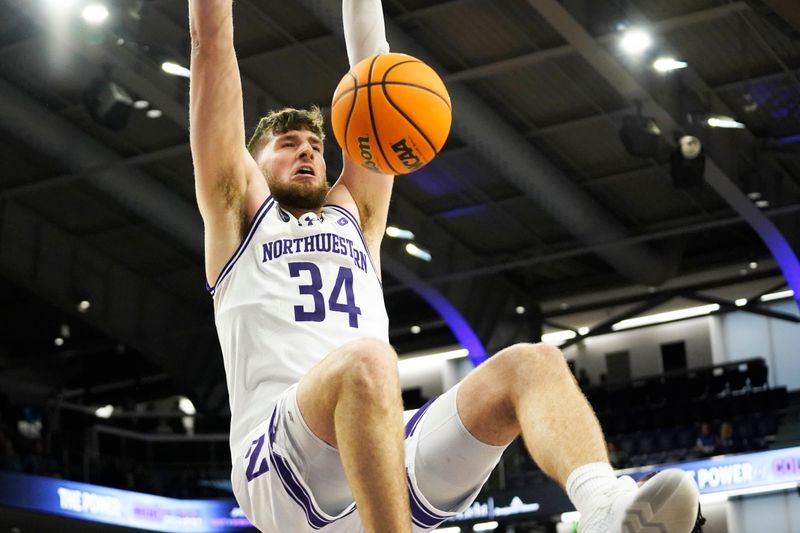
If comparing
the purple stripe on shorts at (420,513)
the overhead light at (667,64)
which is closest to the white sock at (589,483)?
the purple stripe on shorts at (420,513)

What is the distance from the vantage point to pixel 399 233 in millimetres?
17172

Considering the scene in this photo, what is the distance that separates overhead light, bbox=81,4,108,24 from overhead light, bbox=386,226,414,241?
5897mm

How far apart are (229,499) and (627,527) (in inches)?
589

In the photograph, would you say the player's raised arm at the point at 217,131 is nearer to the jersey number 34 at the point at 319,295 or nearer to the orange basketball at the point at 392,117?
the jersey number 34 at the point at 319,295

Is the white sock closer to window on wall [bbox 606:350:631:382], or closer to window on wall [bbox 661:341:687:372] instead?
window on wall [bbox 661:341:687:372]

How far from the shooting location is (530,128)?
15.0m

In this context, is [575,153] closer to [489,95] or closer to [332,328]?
[489,95]

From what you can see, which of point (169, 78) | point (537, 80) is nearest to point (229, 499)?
point (169, 78)

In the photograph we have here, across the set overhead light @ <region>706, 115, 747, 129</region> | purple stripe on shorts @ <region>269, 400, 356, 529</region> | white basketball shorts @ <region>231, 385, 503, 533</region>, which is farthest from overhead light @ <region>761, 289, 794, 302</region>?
purple stripe on shorts @ <region>269, 400, 356, 529</region>

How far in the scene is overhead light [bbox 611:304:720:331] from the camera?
1997cm

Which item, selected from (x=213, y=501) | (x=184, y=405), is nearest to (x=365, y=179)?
(x=213, y=501)

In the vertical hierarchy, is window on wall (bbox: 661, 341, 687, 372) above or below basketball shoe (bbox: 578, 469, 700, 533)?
above

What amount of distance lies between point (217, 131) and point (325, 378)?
3.01ft

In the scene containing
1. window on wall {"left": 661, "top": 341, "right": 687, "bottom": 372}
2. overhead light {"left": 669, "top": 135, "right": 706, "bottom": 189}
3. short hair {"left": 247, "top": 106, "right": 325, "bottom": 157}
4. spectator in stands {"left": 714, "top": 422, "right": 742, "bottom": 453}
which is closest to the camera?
short hair {"left": 247, "top": 106, "right": 325, "bottom": 157}
